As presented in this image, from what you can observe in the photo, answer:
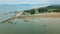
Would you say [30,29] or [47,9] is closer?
[30,29]

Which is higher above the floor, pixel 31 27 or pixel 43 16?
pixel 31 27

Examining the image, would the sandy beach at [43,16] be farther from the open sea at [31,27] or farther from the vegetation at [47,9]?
the open sea at [31,27]

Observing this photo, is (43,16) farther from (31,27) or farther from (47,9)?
(31,27)

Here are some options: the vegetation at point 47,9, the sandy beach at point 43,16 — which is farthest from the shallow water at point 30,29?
the vegetation at point 47,9

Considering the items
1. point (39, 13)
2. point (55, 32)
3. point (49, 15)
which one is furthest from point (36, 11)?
point (55, 32)

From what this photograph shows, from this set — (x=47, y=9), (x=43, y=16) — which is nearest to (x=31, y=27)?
(x=43, y=16)

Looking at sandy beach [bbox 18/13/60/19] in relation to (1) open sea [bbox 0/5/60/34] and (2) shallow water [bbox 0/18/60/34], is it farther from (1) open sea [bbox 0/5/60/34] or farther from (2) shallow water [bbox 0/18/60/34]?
(2) shallow water [bbox 0/18/60/34]

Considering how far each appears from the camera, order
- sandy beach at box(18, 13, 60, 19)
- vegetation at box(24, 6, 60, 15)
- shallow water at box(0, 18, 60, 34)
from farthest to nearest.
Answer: vegetation at box(24, 6, 60, 15), sandy beach at box(18, 13, 60, 19), shallow water at box(0, 18, 60, 34)

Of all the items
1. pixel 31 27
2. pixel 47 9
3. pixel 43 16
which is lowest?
pixel 43 16

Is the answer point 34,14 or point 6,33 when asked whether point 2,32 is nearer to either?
point 6,33

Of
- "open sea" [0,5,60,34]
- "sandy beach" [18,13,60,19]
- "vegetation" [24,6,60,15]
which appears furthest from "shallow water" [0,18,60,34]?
"vegetation" [24,6,60,15]

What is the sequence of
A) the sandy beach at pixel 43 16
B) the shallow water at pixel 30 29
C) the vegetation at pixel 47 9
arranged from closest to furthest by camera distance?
1. the shallow water at pixel 30 29
2. the sandy beach at pixel 43 16
3. the vegetation at pixel 47 9

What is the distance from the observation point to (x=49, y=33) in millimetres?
6184

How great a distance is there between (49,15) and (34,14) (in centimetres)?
93
